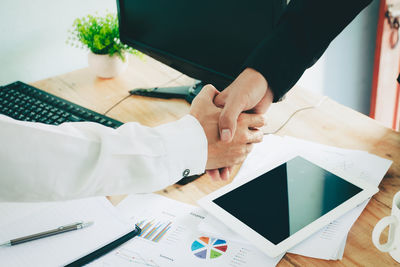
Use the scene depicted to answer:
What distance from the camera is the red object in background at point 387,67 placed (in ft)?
5.82

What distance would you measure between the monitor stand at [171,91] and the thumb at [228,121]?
0.38 meters

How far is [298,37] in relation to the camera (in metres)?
0.88

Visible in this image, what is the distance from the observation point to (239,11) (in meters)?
0.91

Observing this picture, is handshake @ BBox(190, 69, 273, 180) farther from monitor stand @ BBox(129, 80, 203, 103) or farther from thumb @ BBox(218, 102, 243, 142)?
monitor stand @ BBox(129, 80, 203, 103)

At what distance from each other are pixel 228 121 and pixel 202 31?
333 millimetres

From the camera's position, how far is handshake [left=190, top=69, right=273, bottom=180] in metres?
0.84

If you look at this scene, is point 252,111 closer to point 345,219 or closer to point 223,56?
point 223,56

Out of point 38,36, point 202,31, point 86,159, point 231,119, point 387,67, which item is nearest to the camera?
point 86,159

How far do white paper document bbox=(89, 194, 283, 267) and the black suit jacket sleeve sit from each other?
0.39m

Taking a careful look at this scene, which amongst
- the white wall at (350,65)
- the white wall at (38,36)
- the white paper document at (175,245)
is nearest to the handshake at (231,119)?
the white paper document at (175,245)

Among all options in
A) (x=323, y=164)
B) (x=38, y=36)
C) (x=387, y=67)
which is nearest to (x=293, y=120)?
(x=323, y=164)

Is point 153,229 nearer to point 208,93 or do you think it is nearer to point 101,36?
point 208,93

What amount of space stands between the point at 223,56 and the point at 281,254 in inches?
21.6

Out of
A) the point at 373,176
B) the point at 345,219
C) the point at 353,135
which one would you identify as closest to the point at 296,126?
the point at 353,135
